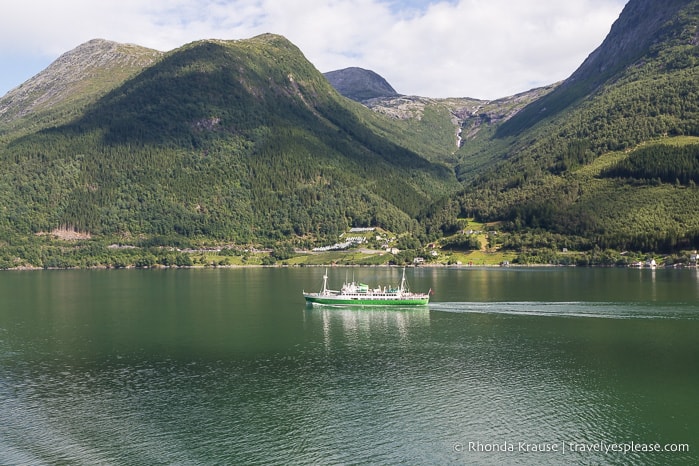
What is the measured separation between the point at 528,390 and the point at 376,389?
1876 centimetres

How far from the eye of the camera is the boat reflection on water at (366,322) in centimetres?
10988

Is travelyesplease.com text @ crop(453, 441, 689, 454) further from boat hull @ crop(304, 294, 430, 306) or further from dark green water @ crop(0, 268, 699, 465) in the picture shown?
boat hull @ crop(304, 294, 430, 306)

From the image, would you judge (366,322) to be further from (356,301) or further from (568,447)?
(568,447)

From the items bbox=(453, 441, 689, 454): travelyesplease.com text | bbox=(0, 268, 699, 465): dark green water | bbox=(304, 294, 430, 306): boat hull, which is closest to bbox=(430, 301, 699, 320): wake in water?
bbox=(0, 268, 699, 465): dark green water

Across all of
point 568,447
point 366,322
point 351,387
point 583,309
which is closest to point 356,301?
point 366,322

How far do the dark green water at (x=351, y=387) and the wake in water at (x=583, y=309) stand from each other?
111 centimetres

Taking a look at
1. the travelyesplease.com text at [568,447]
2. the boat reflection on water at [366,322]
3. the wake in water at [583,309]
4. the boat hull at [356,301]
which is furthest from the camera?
the boat hull at [356,301]

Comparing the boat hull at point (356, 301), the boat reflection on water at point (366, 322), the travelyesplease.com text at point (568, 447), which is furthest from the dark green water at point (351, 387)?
the boat hull at point (356, 301)

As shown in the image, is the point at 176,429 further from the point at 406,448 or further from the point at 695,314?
the point at 695,314

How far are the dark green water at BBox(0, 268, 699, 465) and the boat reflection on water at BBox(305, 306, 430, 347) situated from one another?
28.2 inches

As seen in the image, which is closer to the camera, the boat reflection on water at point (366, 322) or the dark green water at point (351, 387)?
the dark green water at point (351, 387)

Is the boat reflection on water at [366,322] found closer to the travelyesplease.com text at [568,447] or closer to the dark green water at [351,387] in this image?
the dark green water at [351,387]

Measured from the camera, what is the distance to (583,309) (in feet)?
452

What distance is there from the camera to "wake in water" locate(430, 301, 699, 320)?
12988 centimetres
